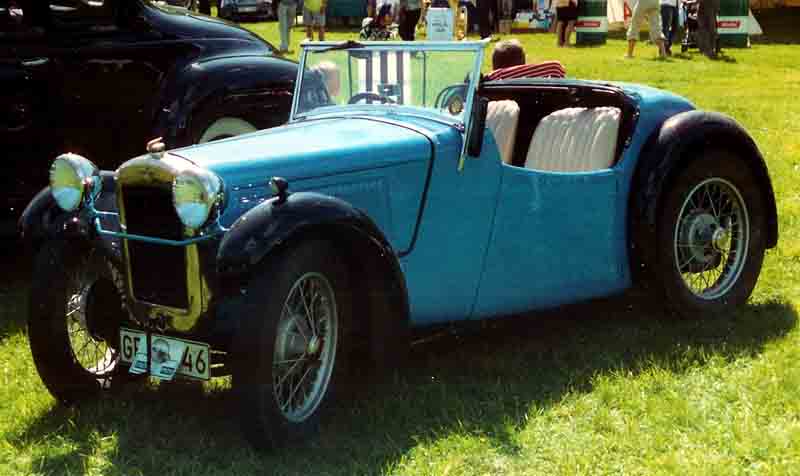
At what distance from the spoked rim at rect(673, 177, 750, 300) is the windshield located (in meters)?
1.24

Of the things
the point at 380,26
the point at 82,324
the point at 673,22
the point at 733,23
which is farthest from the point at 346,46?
the point at 380,26

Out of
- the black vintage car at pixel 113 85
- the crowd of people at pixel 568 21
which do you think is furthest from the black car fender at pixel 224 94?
the crowd of people at pixel 568 21

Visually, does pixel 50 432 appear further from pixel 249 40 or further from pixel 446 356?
pixel 249 40

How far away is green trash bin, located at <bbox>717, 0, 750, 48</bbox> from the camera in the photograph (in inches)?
750

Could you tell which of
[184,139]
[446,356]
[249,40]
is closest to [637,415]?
[446,356]

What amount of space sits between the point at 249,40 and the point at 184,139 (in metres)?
1.04

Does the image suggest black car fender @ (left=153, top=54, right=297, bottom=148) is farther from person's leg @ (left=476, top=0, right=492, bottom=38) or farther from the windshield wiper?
person's leg @ (left=476, top=0, right=492, bottom=38)

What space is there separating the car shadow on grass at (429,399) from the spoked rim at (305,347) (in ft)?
0.45

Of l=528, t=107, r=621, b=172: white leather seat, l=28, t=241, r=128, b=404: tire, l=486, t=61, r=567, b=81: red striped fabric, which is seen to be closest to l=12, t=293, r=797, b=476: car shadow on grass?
l=28, t=241, r=128, b=404: tire

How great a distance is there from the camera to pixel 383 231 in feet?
13.0

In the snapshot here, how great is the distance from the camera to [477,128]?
163 inches

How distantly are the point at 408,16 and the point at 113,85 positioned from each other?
1341cm

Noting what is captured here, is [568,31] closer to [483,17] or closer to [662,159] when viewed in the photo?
[483,17]

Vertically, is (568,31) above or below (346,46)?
below
